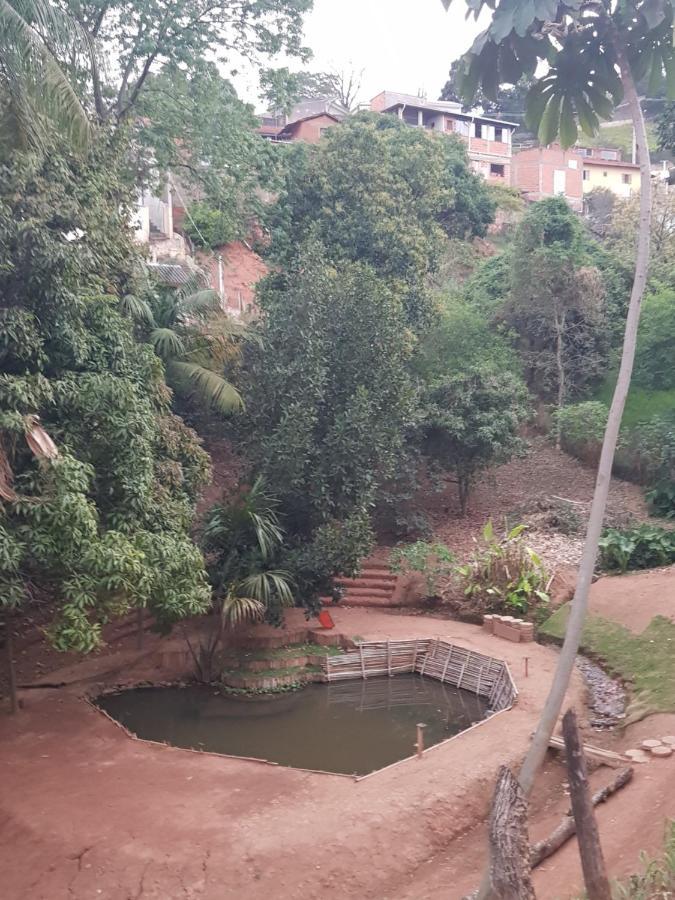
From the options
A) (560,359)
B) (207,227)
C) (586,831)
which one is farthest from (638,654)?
(207,227)

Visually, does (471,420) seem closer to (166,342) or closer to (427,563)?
(427,563)

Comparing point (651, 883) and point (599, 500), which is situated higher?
point (599, 500)

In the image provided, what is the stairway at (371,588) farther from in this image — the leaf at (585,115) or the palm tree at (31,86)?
the leaf at (585,115)

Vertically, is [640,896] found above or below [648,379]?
below

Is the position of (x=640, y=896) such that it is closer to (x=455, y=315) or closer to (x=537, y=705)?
(x=537, y=705)

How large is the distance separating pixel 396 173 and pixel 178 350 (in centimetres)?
880

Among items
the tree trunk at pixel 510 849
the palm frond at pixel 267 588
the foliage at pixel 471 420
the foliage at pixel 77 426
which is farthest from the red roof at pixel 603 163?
the tree trunk at pixel 510 849

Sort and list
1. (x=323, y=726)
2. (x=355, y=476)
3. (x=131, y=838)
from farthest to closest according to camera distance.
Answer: (x=355, y=476) → (x=323, y=726) → (x=131, y=838)

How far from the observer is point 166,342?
16.3 m

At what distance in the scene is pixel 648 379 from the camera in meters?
22.4

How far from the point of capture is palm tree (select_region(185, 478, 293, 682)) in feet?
42.9

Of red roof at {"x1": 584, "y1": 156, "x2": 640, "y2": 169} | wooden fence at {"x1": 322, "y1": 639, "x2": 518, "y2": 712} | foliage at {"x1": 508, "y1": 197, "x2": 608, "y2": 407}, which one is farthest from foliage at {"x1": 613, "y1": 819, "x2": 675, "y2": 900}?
red roof at {"x1": 584, "y1": 156, "x2": 640, "y2": 169}

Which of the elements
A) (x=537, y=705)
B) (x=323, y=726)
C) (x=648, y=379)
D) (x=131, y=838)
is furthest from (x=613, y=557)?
(x=131, y=838)

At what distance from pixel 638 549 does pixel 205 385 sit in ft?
30.7
